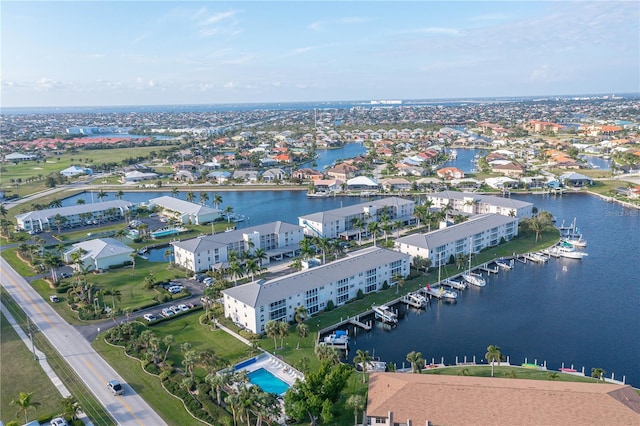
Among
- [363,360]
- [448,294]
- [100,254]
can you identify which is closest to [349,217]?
[448,294]

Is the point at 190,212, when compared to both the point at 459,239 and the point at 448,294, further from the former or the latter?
the point at 448,294

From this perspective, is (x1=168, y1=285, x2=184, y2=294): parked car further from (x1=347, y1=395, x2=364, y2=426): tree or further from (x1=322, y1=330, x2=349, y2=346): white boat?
(x1=347, y1=395, x2=364, y2=426): tree

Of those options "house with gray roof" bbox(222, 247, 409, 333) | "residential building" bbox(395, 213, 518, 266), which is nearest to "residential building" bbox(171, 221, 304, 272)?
"house with gray roof" bbox(222, 247, 409, 333)

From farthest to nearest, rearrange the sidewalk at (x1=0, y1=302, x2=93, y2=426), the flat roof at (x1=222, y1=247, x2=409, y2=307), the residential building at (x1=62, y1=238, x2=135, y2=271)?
the residential building at (x1=62, y1=238, x2=135, y2=271) → the flat roof at (x1=222, y1=247, x2=409, y2=307) → the sidewalk at (x1=0, y1=302, x2=93, y2=426)

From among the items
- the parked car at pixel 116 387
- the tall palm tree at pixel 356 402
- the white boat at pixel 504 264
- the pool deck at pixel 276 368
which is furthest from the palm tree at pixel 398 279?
the parked car at pixel 116 387

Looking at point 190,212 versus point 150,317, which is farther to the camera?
point 190,212

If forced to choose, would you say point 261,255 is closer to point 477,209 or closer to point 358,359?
point 358,359
